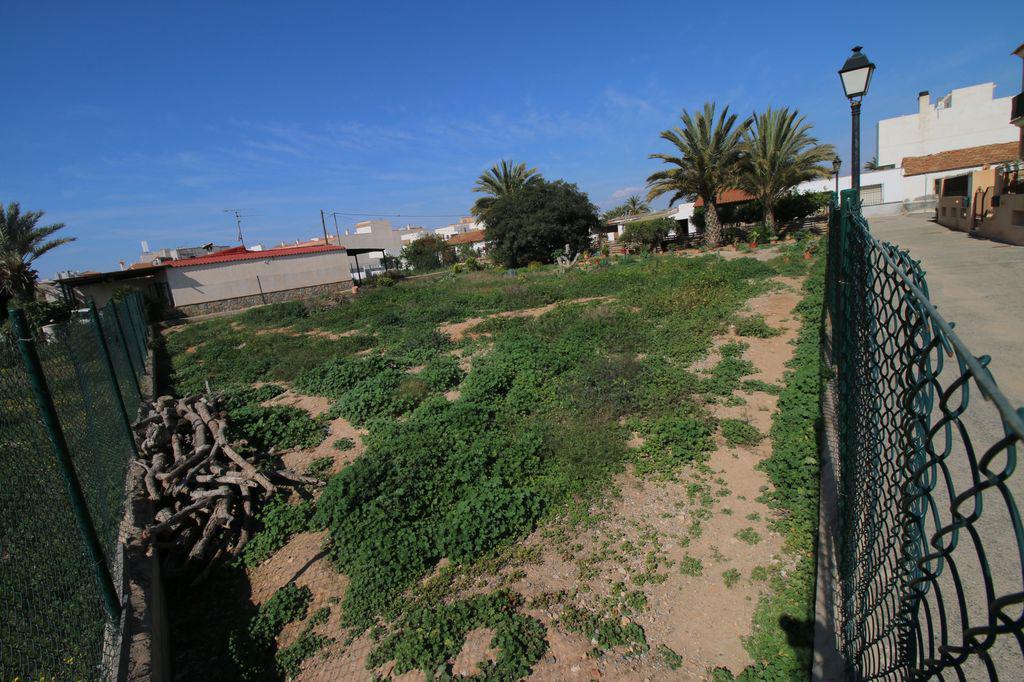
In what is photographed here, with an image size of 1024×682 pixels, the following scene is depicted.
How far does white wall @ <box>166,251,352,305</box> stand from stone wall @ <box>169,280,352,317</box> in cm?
20

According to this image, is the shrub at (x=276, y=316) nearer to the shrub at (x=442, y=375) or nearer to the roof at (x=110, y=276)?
Answer: the roof at (x=110, y=276)

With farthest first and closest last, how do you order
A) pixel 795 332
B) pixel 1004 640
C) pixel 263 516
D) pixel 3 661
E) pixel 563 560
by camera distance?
pixel 795 332 < pixel 263 516 < pixel 563 560 < pixel 1004 640 < pixel 3 661

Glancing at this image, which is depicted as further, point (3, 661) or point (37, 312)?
point (37, 312)

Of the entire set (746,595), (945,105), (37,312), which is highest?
(945,105)

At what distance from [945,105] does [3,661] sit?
180 feet

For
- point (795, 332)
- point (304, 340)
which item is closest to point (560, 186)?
point (304, 340)

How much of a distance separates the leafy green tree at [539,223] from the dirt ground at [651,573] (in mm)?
25666

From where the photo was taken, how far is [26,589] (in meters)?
2.97

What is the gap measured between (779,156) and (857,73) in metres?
20.0

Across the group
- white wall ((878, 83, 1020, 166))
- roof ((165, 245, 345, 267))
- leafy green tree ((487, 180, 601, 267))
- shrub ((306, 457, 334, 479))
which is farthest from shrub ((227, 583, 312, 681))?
white wall ((878, 83, 1020, 166))

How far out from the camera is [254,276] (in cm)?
2722

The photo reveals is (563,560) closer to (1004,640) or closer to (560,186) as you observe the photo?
(1004,640)

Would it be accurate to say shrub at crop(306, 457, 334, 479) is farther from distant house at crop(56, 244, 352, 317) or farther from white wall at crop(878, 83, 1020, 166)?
white wall at crop(878, 83, 1020, 166)

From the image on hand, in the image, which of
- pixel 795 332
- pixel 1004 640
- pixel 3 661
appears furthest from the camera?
pixel 795 332
